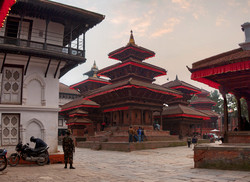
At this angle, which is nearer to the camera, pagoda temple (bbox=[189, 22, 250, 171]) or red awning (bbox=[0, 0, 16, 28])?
red awning (bbox=[0, 0, 16, 28])

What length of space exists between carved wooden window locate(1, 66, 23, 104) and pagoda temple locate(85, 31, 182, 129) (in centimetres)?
1085

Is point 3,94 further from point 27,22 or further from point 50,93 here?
point 27,22

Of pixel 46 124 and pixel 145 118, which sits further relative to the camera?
pixel 145 118

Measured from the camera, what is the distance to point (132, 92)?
77.0 feet

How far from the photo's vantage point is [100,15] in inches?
570

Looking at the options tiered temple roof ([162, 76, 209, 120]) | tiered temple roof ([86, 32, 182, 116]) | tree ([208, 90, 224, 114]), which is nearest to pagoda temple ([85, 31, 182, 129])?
tiered temple roof ([86, 32, 182, 116])

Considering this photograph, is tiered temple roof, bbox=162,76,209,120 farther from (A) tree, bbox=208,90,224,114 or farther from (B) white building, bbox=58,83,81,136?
(A) tree, bbox=208,90,224,114

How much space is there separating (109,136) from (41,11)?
43.4ft

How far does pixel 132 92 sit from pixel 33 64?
11.7m

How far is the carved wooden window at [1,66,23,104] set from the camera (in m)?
12.8

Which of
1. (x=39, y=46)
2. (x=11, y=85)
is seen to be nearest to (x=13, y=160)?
→ (x=11, y=85)

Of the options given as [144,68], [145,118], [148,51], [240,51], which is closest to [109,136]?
[145,118]

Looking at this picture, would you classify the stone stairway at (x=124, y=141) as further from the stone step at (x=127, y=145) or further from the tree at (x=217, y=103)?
the tree at (x=217, y=103)

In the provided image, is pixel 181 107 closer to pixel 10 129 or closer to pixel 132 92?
pixel 132 92
